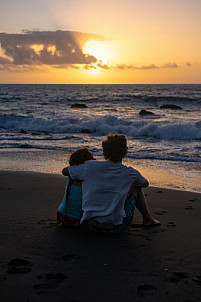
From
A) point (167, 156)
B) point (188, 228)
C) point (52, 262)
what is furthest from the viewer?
point (167, 156)

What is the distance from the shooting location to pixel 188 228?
360cm

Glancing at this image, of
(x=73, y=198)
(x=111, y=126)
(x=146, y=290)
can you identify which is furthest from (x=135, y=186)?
(x=111, y=126)

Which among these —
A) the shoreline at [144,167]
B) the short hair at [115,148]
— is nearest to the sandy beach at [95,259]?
the short hair at [115,148]

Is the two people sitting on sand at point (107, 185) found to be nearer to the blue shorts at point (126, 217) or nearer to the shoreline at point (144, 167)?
the blue shorts at point (126, 217)

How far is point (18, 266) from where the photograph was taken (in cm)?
249

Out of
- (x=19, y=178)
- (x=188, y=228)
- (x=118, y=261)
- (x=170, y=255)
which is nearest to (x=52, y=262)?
(x=118, y=261)

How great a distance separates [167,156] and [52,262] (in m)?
7.02

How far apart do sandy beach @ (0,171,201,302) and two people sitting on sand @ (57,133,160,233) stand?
171 mm

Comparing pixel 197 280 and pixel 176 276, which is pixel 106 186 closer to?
pixel 176 276

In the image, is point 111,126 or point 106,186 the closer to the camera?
point 106,186

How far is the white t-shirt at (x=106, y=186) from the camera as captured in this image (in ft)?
10.4

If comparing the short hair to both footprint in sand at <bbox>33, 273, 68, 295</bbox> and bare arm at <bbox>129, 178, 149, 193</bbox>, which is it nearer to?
bare arm at <bbox>129, 178, 149, 193</bbox>

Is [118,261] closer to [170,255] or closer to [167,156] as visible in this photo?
[170,255]

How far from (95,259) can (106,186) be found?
2.40ft
